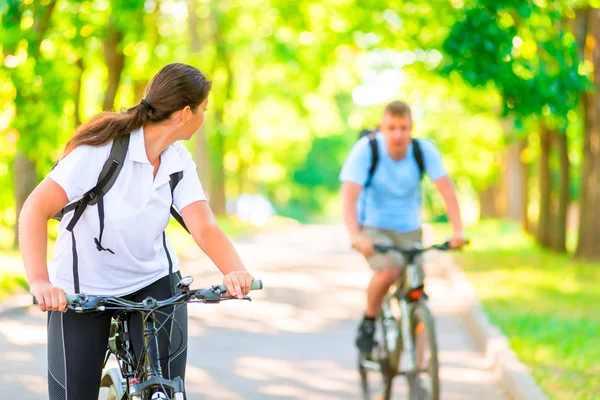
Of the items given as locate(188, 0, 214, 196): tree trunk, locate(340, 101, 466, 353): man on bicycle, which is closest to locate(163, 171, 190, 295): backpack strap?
locate(340, 101, 466, 353): man on bicycle

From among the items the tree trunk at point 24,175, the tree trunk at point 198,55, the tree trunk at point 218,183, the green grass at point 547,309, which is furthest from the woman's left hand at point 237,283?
the tree trunk at point 218,183

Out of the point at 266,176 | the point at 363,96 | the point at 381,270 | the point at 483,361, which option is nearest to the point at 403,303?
the point at 381,270

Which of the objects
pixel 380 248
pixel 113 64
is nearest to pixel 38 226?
pixel 380 248

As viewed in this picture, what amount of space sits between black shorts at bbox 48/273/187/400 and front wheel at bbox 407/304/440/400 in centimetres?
236

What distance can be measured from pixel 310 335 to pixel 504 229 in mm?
21934

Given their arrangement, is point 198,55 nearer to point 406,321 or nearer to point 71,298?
point 406,321

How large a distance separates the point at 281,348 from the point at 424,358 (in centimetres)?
357

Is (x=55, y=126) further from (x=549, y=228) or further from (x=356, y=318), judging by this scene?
(x=549, y=228)

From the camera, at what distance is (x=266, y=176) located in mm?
63656

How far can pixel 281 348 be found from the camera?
9.42m

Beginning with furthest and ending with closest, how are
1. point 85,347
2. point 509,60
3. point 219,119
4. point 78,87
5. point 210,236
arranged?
point 219,119
point 78,87
point 509,60
point 210,236
point 85,347

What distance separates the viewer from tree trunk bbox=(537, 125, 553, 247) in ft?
73.4

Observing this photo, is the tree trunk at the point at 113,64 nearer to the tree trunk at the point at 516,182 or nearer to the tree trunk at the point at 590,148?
the tree trunk at the point at 590,148

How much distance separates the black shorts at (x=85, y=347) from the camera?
355 cm
